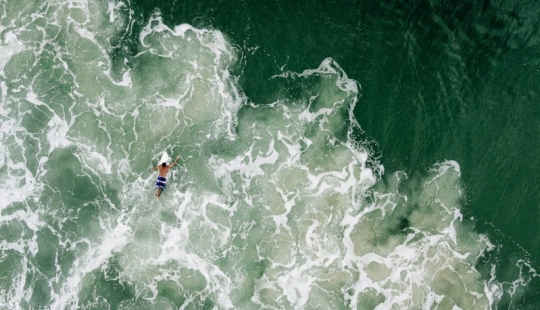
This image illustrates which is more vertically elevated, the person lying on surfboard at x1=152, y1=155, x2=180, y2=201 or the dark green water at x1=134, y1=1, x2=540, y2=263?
the dark green water at x1=134, y1=1, x2=540, y2=263

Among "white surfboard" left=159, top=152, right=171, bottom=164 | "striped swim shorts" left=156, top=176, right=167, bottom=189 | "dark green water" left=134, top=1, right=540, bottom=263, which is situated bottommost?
"striped swim shorts" left=156, top=176, right=167, bottom=189

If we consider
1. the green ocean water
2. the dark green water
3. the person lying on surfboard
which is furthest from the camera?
the dark green water

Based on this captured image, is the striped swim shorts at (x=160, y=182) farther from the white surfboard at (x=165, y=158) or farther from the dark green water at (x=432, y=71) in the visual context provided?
the dark green water at (x=432, y=71)

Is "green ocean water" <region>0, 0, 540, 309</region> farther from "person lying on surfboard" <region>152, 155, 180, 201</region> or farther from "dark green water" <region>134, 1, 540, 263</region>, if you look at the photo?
"person lying on surfboard" <region>152, 155, 180, 201</region>

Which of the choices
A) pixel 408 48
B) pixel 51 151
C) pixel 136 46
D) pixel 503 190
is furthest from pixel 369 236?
pixel 51 151

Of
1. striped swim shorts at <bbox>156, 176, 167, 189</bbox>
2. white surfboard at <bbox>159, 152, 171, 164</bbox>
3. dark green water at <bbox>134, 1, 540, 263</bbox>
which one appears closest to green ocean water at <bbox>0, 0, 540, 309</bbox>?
dark green water at <bbox>134, 1, 540, 263</bbox>

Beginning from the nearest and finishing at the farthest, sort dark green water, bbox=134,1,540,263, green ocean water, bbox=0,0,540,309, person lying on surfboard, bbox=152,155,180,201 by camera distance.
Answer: person lying on surfboard, bbox=152,155,180,201 → green ocean water, bbox=0,0,540,309 → dark green water, bbox=134,1,540,263

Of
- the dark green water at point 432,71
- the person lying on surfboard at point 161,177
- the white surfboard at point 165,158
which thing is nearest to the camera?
the person lying on surfboard at point 161,177

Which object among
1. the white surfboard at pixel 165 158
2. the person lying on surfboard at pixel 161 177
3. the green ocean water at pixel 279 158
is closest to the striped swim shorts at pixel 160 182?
the person lying on surfboard at pixel 161 177

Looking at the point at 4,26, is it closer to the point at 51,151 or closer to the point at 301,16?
the point at 51,151
